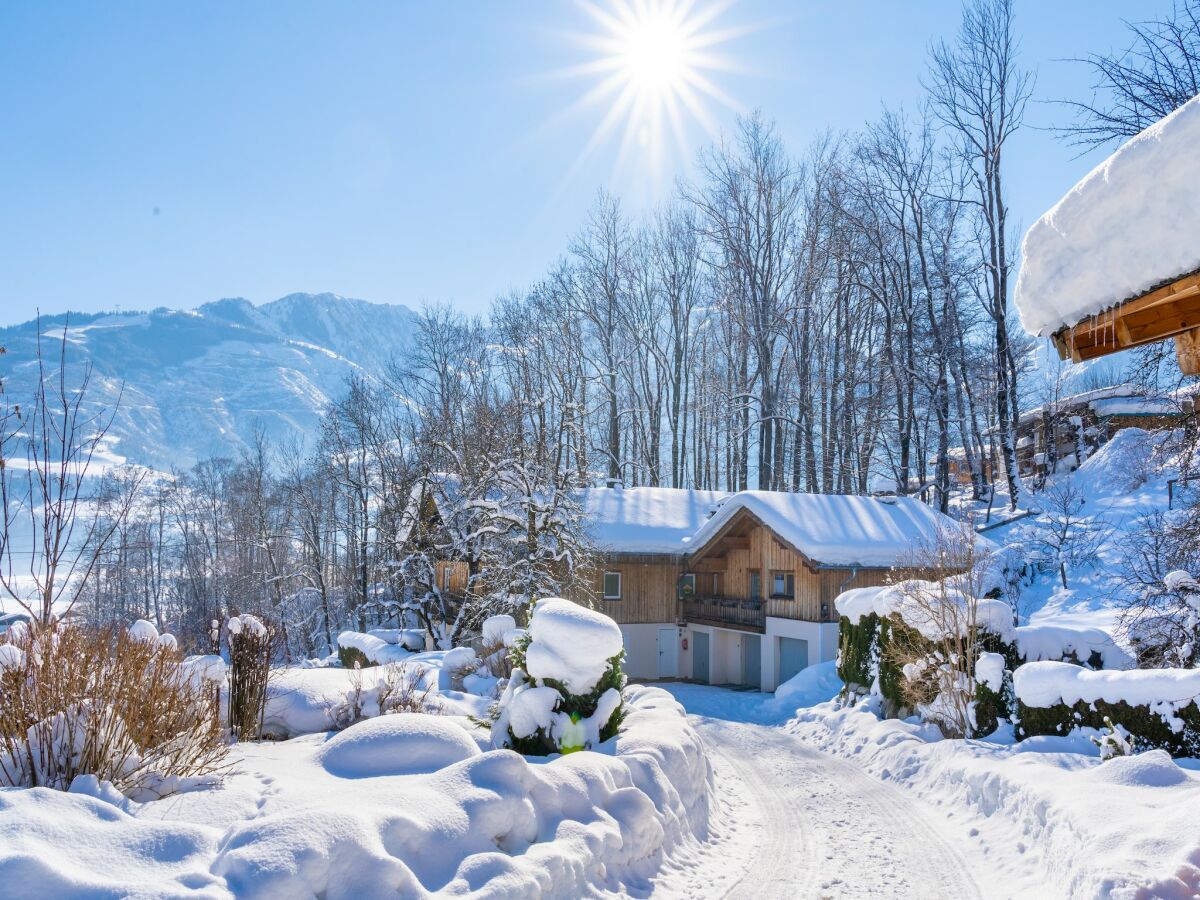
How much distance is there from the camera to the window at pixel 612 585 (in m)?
27.6

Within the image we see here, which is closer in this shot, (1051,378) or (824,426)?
(824,426)

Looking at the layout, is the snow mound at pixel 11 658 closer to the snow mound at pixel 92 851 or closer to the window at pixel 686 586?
the snow mound at pixel 92 851

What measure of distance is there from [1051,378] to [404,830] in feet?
139

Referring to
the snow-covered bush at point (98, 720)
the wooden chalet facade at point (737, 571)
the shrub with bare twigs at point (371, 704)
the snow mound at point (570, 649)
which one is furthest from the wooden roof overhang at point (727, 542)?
the snow-covered bush at point (98, 720)

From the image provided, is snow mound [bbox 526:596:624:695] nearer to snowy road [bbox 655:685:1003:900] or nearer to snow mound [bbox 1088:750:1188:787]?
snowy road [bbox 655:685:1003:900]

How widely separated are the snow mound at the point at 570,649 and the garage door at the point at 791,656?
15.3m

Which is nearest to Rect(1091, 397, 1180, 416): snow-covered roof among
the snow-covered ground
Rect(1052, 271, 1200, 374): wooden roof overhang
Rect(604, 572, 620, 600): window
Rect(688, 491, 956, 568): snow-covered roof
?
Rect(688, 491, 956, 568): snow-covered roof

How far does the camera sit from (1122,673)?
402 inches

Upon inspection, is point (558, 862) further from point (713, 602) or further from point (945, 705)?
point (713, 602)

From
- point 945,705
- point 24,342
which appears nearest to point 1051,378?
point 945,705

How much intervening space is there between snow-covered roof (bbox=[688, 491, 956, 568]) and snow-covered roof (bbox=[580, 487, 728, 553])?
1.09 m

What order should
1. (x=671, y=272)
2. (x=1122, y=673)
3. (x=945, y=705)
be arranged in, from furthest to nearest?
(x=671, y=272), (x=945, y=705), (x=1122, y=673)

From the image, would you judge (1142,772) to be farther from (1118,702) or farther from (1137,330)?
(1137,330)

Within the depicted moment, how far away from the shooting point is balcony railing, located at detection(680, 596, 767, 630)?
2505 cm
